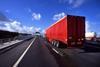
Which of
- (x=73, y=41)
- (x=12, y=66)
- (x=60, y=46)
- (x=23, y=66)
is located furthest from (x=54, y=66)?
(x=60, y=46)

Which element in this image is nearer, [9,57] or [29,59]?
[29,59]

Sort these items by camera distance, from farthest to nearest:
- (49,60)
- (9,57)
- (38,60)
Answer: (9,57)
(38,60)
(49,60)

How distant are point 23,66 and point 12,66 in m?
0.61

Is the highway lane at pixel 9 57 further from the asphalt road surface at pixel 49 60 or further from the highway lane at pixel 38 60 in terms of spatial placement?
the highway lane at pixel 38 60

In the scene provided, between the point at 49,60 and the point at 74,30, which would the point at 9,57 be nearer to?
the point at 49,60

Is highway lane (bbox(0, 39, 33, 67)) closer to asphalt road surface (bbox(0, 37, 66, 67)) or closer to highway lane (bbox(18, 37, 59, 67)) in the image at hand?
asphalt road surface (bbox(0, 37, 66, 67))

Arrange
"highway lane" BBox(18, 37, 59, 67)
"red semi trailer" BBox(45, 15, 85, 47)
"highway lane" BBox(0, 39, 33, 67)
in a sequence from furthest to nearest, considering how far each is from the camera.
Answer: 1. "red semi trailer" BBox(45, 15, 85, 47)
2. "highway lane" BBox(0, 39, 33, 67)
3. "highway lane" BBox(18, 37, 59, 67)

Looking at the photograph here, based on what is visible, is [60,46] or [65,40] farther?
[60,46]

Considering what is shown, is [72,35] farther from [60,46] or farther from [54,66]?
[54,66]

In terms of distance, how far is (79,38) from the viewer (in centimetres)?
1988

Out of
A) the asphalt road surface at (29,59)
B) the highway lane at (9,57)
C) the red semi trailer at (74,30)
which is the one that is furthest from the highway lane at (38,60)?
the red semi trailer at (74,30)

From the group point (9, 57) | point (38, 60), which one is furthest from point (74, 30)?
point (9, 57)

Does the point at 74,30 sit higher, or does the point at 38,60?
the point at 74,30

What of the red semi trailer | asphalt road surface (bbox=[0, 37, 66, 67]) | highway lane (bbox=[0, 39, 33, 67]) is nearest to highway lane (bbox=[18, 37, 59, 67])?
asphalt road surface (bbox=[0, 37, 66, 67])
